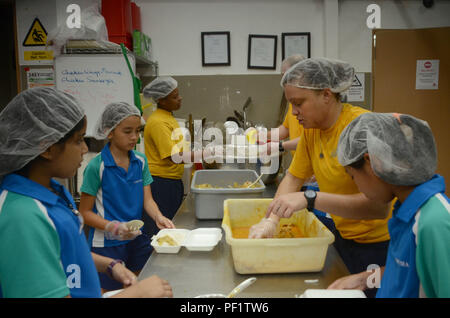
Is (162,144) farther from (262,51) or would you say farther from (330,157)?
(262,51)

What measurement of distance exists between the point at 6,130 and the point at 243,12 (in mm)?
3319

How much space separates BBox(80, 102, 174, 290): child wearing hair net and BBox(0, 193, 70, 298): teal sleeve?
30.5 inches

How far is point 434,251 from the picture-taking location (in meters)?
0.68

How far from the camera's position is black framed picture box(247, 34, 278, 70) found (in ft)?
12.1

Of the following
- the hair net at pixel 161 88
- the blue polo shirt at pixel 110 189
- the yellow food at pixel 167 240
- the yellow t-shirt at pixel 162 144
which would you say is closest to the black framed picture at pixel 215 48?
the hair net at pixel 161 88

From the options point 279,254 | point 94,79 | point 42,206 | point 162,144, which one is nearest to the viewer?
point 42,206

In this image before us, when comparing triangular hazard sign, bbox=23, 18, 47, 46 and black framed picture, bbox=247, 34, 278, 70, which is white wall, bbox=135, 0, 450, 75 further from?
triangular hazard sign, bbox=23, 18, 47, 46

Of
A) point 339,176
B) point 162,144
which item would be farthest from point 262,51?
point 339,176

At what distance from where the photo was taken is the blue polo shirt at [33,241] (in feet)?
2.39

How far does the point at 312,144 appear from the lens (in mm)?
1521

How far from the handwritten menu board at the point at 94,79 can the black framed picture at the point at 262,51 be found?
152 cm

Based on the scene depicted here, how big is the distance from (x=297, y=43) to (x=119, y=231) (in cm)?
297

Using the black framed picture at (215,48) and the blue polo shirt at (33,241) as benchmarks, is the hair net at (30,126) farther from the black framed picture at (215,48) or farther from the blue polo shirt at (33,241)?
the black framed picture at (215,48)

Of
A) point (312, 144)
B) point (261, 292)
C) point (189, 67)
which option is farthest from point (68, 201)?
point (189, 67)
